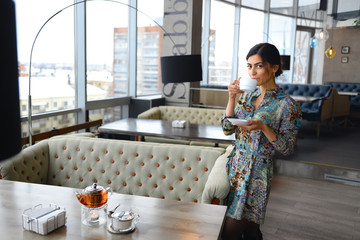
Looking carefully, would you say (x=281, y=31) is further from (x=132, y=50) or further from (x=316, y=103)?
(x=132, y=50)

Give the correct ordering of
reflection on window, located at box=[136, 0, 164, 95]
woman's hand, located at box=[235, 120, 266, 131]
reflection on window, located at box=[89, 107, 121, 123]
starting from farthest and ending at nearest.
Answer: reflection on window, located at box=[136, 0, 164, 95] → reflection on window, located at box=[89, 107, 121, 123] → woman's hand, located at box=[235, 120, 266, 131]

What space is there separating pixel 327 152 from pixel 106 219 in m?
4.76

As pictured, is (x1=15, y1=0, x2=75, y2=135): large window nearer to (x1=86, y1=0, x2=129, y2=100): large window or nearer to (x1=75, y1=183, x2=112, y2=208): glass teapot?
(x1=86, y1=0, x2=129, y2=100): large window

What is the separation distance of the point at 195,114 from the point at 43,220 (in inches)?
166

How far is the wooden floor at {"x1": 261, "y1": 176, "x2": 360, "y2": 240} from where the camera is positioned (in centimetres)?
298

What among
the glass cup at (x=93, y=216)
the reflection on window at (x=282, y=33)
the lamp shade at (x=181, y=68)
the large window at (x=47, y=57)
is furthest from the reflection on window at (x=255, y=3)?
the glass cup at (x=93, y=216)

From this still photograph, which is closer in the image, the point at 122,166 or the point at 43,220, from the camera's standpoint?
the point at 43,220

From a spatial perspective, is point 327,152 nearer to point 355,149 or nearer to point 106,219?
point 355,149

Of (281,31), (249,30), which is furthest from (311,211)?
(281,31)

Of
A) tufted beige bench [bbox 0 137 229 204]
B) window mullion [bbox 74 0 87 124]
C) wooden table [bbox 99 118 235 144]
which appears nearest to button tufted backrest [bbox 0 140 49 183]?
tufted beige bench [bbox 0 137 229 204]

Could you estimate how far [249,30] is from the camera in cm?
999

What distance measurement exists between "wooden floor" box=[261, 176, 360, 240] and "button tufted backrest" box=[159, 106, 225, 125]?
139 cm

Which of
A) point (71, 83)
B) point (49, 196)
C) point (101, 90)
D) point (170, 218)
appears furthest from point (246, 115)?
point (101, 90)

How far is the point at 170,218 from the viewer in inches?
60.7
